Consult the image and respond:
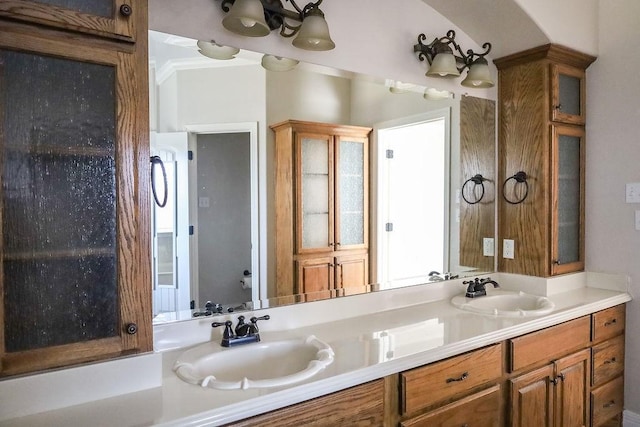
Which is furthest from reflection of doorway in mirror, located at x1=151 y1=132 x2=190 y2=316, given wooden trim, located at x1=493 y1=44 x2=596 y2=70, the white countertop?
wooden trim, located at x1=493 y1=44 x2=596 y2=70

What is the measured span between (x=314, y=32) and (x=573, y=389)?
2.03 metres

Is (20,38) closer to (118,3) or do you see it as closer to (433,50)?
(118,3)

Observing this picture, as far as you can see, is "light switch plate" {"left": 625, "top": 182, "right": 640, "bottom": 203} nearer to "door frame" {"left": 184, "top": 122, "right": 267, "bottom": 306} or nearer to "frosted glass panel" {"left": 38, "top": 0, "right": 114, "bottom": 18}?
"door frame" {"left": 184, "top": 122, "right": 267, "bottom": 306}

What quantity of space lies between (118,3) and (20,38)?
0.24 metres

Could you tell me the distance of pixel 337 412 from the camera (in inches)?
49.6

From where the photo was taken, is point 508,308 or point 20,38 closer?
point 20,38

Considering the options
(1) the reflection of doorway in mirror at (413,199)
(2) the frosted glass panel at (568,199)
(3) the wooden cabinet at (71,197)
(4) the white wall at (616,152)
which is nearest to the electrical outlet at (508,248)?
(2) the frosted glass panel at (568,199)

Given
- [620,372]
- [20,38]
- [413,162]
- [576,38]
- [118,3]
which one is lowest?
[620,372]

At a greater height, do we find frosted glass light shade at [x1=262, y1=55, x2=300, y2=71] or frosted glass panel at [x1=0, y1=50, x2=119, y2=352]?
frosted glass light shade at [x1=262, y1=55, x2=300, y2=71]

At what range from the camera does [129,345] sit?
1.13m

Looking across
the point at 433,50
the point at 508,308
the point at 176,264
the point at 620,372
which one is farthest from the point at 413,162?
the point at 620,372

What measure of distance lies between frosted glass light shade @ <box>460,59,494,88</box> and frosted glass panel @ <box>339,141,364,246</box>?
67 centimetres

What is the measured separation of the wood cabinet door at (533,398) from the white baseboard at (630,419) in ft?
2.50

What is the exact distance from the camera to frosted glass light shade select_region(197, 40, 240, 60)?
1606 millimetres
